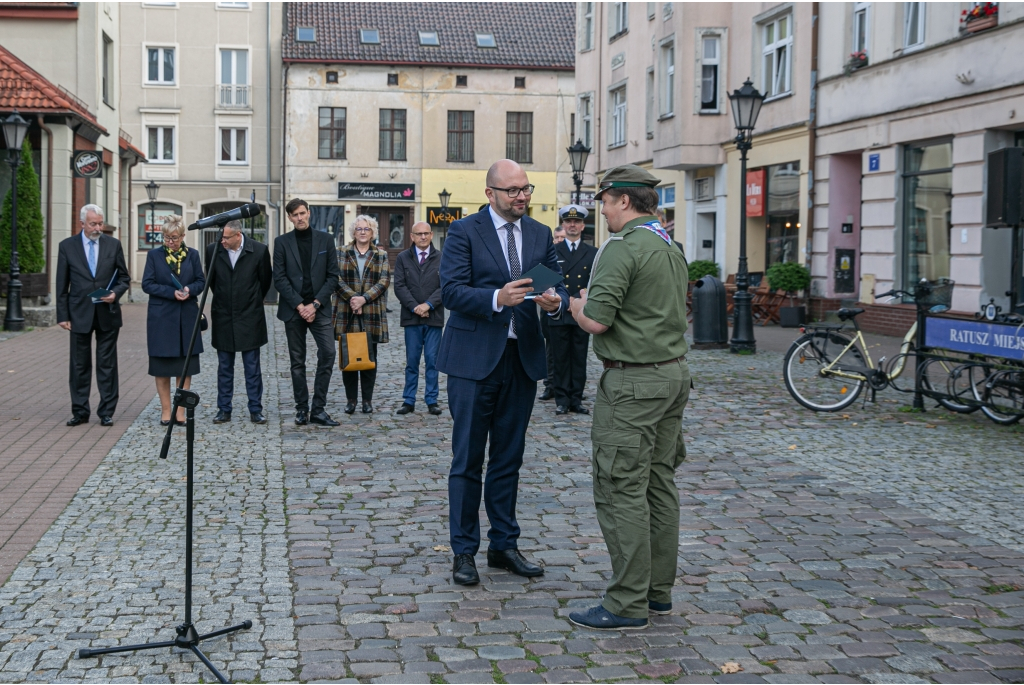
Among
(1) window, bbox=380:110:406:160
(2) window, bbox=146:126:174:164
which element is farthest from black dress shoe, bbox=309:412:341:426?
(2) window, bbox=146:126:174:164

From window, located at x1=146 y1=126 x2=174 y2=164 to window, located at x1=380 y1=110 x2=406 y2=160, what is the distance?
30.3 ft

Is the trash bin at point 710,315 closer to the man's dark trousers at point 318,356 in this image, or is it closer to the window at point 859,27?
the window at point 859,27

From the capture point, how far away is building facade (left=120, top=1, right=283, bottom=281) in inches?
1953

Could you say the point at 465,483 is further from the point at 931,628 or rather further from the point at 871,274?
the point at 871,274

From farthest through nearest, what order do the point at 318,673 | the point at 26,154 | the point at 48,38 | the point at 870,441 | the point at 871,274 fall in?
the point at 48,38 → the point at 26,154 → the point at 871,274 → the point at 870,441 → the point at 318,673

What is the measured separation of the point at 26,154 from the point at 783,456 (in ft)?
62.0

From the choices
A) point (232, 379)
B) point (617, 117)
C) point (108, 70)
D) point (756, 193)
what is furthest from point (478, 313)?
point (617, 117)

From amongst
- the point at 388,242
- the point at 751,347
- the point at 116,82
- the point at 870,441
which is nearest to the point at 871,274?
the point at 751,347

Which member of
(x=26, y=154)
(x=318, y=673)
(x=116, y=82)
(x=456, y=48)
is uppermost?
(x=456, y=48)

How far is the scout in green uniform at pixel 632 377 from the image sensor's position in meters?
4.82

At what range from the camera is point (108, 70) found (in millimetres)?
30359

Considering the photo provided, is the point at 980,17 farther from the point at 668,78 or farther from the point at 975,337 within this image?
the point at 668,78

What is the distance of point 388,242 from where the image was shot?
5128 cm

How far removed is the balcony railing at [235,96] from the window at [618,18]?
799 inches
